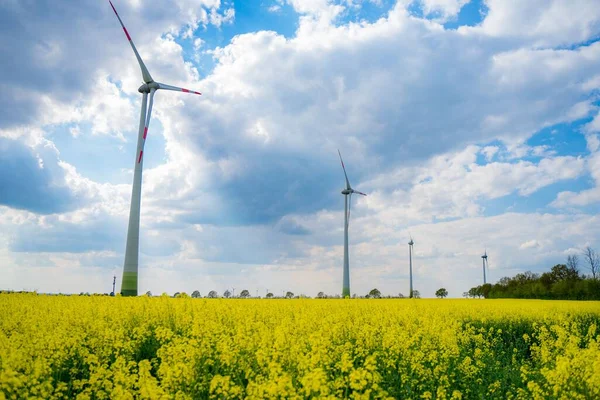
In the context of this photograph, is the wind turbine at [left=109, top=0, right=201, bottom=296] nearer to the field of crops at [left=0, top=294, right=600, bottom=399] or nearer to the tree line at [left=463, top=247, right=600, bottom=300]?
the field of crops at [left=0, top=294, right=600, bottom=399]

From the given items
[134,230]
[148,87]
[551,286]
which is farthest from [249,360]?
[551,286]

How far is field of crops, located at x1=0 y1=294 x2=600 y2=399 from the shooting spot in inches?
285

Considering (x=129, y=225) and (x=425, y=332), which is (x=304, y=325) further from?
(x=129, y=225)

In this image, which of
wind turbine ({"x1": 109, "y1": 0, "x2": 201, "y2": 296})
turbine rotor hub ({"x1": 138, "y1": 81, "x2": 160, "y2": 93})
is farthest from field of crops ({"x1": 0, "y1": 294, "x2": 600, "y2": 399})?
turbine rotor hub ({"x1": 138, "y1": 81, "x2": 160, "y2": 93})

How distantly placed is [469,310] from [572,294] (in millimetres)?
50968

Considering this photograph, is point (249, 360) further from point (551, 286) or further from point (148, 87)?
point (551, 286)

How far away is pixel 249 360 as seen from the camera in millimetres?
10125

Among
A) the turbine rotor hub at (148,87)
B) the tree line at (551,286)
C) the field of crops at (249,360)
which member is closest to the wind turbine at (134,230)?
the turbine rotor hub at (148,87)

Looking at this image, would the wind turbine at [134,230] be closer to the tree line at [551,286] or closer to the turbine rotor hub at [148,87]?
the turbine rotor hub at [148,87]

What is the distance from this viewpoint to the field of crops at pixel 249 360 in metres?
7.23

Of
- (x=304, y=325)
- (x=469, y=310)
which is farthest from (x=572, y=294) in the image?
(x=304, y=325)

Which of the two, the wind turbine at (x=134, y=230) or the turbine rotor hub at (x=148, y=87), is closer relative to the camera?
the wind turbine at (x=134, y=230)

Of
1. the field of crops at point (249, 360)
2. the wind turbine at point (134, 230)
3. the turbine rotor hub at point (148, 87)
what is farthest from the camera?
the turbine rotor hub at point (148, 87)

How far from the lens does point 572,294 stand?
2675 inches
